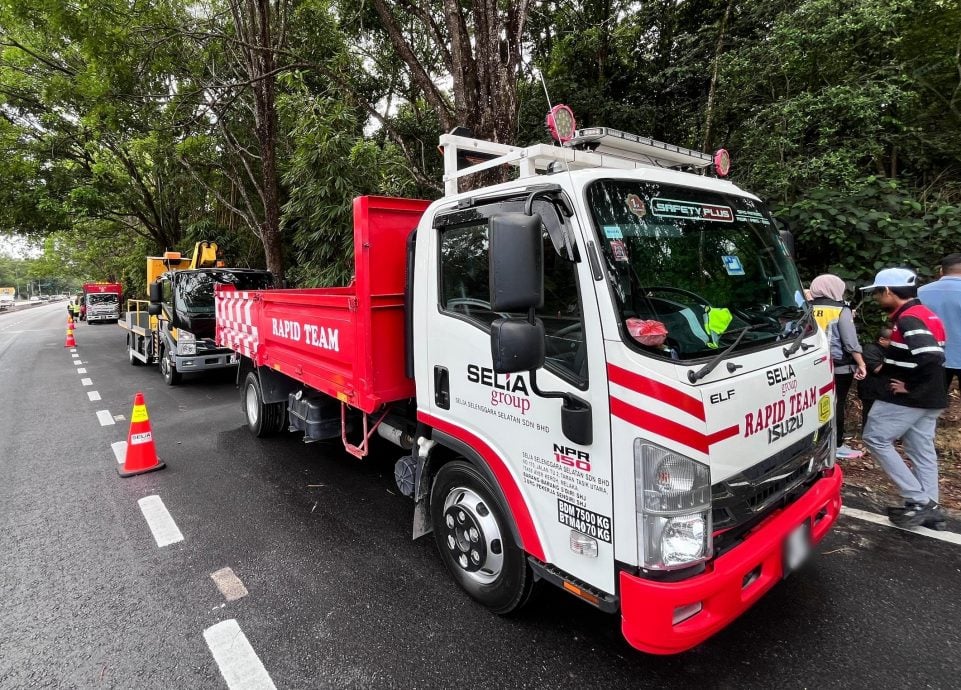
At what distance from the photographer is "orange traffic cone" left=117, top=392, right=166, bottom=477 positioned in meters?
4.73

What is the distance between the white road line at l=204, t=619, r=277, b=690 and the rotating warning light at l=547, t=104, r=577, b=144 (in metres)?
3.01

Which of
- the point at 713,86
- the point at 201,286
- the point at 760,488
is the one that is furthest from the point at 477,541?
the point at 713,86

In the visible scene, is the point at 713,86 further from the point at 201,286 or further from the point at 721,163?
the point at 201,286

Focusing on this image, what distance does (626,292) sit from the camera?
1969mm

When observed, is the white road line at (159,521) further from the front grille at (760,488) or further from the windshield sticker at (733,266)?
the windshield sticker at (733,266)

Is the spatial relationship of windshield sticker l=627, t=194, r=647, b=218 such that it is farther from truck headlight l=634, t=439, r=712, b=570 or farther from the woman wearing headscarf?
the woman wearing headscarf

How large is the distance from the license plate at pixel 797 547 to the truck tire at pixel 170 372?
361 inches

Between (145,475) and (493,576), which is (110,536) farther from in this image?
(493,576)

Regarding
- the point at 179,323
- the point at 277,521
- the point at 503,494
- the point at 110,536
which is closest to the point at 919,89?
the point at 503,494

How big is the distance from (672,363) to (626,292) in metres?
0.33

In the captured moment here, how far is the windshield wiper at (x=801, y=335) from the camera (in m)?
2.29

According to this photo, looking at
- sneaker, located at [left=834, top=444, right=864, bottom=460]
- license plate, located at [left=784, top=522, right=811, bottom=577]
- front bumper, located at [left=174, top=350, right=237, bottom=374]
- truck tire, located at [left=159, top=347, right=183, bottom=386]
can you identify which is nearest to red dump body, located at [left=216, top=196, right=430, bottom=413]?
license plate, located at [left=784, top=522, right=811, bottom=577]

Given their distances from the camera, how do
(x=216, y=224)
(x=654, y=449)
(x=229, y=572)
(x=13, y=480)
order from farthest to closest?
(x=216, y=224) < (x=13, y=480) < (x=229, y=572) < (x=654, y=449)

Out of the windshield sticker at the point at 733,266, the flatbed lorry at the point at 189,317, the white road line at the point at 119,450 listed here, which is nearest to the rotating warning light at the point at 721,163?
the windshield sticker at the point at 733,266
